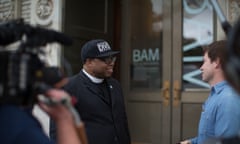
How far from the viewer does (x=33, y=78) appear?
1.39 meters

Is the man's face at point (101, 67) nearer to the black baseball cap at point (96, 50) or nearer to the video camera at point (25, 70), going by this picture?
the black baseball cap at point (96, 50)

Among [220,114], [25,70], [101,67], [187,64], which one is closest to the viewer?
[25,70]

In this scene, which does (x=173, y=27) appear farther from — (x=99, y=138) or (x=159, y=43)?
(x=99, y=138)

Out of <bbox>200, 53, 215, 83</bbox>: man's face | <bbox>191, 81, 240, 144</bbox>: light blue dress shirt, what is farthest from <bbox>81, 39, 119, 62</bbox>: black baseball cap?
<bbox>191, 81, 240, 144</bbox>: light blue dress shirt

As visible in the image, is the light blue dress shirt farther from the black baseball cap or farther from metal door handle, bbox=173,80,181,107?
metal door handle, bbox=173,80,181,107

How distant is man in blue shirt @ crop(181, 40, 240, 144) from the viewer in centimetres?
258

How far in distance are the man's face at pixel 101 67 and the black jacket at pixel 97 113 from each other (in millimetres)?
91

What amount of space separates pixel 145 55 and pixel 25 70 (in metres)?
4.35

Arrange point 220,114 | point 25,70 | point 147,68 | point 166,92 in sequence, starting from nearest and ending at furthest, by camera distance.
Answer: point 25,70 → point 220,114 → point 166,92 → point 147,68

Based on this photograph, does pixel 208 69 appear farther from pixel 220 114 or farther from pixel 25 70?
pixel 25 70

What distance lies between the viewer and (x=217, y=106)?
266cm

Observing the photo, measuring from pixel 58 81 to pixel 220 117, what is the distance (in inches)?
56.9

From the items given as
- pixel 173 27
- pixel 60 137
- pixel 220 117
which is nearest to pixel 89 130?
pixel 220 117

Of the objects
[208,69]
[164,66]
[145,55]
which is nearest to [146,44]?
[145,55]
